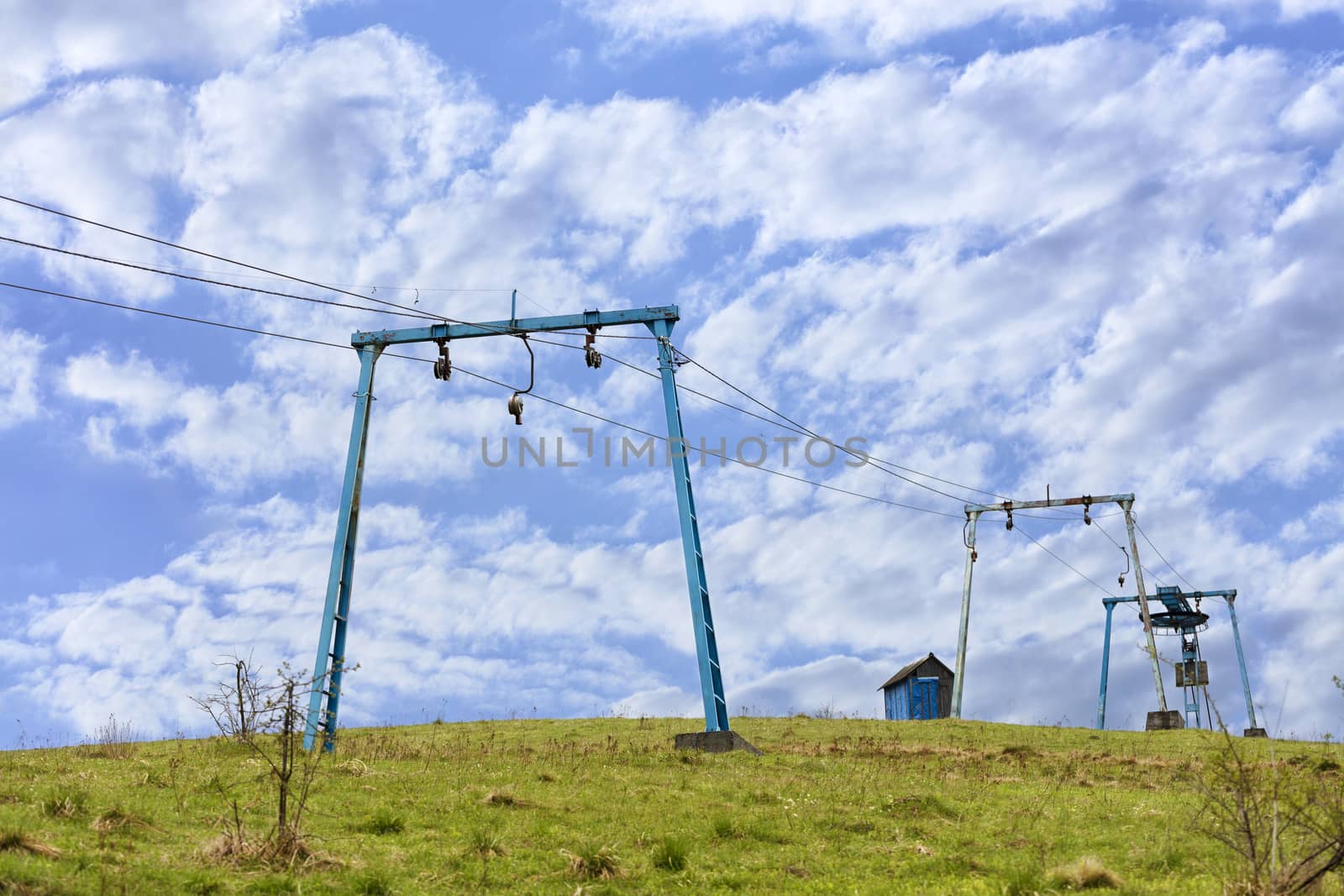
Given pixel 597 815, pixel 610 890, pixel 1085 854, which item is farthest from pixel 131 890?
pixel 1085 854

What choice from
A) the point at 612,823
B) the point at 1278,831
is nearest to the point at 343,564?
the point at 612,823

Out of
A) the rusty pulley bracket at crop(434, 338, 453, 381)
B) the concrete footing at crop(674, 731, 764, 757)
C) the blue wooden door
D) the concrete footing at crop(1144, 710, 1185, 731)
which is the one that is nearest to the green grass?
the concrete footing at crop(674, 731, 764, 757)

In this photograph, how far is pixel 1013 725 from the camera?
1373 inches

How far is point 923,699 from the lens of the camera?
44.1 meters

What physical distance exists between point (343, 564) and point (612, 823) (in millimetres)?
11492

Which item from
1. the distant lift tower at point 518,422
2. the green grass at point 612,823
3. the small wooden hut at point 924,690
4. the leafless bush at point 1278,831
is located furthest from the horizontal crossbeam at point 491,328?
the small wooden hut at point 924,690

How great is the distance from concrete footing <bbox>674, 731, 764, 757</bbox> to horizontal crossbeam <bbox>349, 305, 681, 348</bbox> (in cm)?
919

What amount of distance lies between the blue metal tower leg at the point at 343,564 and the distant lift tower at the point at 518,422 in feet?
0.06

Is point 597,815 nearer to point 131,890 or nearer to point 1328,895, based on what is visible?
point 131,890

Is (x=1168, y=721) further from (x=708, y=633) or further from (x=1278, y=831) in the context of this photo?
(x=1278, y=831)

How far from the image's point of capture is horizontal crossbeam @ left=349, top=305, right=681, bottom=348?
25.8 metres

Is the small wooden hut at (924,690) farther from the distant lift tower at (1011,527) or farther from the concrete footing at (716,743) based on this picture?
the concrete footing at (716,743)

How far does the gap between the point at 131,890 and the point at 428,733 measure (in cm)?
1789

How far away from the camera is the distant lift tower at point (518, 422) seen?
2402 cm
